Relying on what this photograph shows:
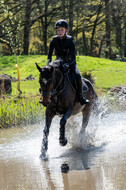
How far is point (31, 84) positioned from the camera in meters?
18.6

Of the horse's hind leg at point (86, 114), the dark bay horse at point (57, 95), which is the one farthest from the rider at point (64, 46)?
the horse's hind leg at point (86, 114)

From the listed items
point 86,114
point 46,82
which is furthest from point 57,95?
point 86,114

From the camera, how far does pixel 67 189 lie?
502 cm

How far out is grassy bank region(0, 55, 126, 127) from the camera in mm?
11727

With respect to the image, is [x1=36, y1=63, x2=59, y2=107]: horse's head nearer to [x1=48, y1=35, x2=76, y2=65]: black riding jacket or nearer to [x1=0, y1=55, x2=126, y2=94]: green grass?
[x1=48, y1=35, x2=76, y2=65]: black riding jacket

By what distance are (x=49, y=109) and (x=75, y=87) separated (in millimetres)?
842

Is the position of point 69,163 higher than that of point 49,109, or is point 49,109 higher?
point 49,109

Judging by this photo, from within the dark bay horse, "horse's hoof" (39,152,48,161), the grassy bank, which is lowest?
"horse's hoof" (39,152,48,161)

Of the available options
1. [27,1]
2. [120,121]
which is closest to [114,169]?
[120,121]

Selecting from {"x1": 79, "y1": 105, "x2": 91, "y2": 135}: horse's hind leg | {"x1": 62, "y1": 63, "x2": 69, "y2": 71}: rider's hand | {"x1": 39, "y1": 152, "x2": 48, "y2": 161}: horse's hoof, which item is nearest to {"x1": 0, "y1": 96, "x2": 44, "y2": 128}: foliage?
{"x1": 79, "y1": 105, "x2": 91, "y2": 135}: horse's hind leg

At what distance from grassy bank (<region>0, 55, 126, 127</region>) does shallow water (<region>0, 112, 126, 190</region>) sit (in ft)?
3.47

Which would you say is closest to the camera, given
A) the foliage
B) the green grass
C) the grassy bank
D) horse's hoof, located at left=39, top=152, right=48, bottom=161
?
horse's hoof, located at left=39, top=152, right=48, bottom=161

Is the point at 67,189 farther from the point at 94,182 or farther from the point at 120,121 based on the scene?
the point at 120,121

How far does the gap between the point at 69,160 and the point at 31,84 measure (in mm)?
12037
